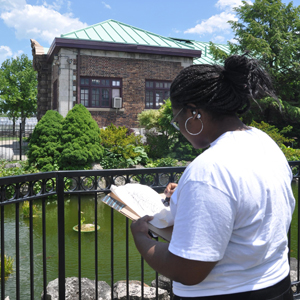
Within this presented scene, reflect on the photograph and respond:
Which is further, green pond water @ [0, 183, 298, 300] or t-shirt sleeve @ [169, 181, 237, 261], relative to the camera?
green pond water @ [0, 183, 298, 300]

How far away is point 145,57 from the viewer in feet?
65.5

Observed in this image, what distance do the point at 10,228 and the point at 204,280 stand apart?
7.40 m

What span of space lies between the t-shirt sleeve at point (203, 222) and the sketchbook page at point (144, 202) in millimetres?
261

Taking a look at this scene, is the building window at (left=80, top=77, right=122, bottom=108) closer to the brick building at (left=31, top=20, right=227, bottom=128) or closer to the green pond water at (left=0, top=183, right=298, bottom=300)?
the brick building at (left=31, top=20, right=227, bottom=128)

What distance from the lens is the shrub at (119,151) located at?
45.1 feet

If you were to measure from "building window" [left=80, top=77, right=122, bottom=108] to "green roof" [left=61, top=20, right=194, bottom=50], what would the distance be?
2228mm

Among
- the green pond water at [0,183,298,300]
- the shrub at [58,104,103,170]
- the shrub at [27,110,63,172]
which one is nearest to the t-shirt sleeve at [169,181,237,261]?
the green pond water at [0,183,298,300]

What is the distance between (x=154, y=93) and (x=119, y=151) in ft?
23.8

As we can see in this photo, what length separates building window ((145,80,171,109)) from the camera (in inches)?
807

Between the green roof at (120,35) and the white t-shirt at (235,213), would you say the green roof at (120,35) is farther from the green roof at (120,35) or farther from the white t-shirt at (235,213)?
the white t-shirt at (235,213)

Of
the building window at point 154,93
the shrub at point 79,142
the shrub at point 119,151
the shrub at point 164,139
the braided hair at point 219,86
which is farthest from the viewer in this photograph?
the building window at point 154,93

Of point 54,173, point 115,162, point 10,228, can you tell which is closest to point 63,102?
point 115,162

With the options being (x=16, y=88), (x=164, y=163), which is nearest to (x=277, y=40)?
(x=164, y=163)

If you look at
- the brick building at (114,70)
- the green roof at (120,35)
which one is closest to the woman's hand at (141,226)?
the brick building at (114,70)
